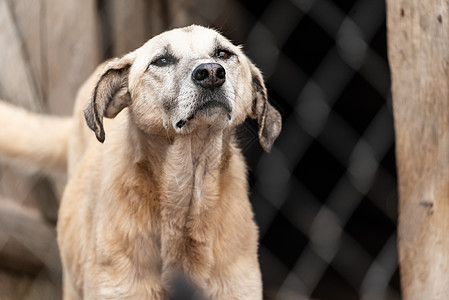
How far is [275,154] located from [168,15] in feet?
5.30

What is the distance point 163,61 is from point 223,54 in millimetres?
220

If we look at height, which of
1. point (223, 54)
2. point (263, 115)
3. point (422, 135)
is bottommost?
point (263, 115)

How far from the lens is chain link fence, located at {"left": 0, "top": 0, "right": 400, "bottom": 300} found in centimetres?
469

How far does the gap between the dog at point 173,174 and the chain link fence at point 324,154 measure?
1.60 metres

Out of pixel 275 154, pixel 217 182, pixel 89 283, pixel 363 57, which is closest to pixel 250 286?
pixel 217 182

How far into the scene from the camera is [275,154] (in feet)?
16.3

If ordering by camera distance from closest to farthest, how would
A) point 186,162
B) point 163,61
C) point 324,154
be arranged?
point 163,61 → point 186,162 → point 324,154

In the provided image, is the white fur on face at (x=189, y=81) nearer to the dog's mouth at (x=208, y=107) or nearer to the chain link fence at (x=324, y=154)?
the dog's mouth at (x=208, y=107)

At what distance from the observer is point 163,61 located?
7.98 ft

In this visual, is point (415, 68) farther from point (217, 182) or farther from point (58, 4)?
point (58, 4)

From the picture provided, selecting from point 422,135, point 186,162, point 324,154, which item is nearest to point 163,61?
point 186,162

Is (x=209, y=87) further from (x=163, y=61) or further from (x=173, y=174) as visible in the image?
(x=173, y=174)

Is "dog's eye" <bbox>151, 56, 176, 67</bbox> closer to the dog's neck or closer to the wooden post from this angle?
the dog's neck

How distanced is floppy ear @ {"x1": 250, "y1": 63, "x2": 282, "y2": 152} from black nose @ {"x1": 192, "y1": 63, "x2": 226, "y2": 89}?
381 millimetres
